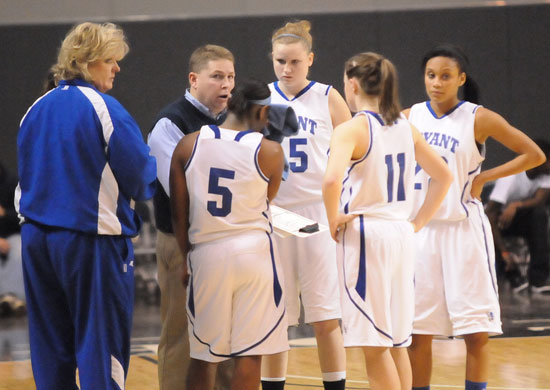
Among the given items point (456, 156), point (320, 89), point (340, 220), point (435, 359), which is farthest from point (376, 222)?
point (435, 359)

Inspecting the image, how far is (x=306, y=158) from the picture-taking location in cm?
479

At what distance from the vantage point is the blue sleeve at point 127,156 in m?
3.61

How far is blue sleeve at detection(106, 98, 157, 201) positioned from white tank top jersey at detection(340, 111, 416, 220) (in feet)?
3.07

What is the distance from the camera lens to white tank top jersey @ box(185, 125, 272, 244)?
12.5 ft

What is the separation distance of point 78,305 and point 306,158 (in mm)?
1696

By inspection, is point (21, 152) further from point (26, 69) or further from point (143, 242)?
point (26, 69)

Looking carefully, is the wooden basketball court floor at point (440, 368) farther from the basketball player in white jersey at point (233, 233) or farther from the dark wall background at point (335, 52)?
the dark wall background at point (335, 52)

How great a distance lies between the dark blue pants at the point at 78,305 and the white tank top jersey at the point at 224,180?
375 mm

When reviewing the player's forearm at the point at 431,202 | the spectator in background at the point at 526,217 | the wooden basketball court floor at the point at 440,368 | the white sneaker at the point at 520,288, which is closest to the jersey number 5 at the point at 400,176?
the player's forearm at the point at 431,202

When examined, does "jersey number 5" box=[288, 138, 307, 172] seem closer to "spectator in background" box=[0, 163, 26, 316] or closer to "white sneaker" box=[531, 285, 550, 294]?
"spectator in background" box=[0, 163, 26, 316]

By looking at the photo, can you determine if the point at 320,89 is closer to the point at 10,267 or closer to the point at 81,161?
the point at 81,161

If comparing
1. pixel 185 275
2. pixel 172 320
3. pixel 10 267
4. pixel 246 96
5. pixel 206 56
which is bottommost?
pixel 10 267

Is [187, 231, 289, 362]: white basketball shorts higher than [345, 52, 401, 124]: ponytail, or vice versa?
[345, 52, 401, 124]: ponytail

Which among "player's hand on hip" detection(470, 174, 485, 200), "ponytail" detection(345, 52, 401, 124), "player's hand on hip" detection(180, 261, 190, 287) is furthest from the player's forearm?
"player's hand on hip" detection(180, 261, 190, 287)
